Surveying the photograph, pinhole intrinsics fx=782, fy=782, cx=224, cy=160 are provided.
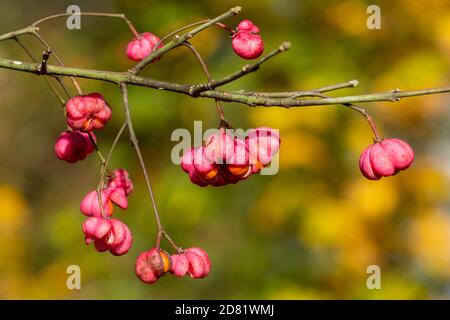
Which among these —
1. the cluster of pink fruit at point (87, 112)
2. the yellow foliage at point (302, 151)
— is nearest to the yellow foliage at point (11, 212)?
the yellow foliage at point (302, 151)

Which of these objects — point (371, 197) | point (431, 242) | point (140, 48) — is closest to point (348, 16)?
point (371, 197)

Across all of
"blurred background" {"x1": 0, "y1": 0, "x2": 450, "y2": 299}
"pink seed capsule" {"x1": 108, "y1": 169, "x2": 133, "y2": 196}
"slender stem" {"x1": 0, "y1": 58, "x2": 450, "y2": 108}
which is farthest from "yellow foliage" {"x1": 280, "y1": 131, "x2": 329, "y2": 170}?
"slender stem" {"x1": 0, "y1": 58, "x2": 450, "y2": 108}

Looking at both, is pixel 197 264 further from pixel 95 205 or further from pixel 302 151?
pixel 302 151

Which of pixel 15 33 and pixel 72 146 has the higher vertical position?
pixel 15 33

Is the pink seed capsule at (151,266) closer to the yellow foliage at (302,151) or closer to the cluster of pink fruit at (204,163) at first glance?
the cluster of pink fruit at (204,163)

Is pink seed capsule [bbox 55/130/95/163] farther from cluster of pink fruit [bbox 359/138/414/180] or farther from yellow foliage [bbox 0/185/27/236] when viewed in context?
yellow foliage [bbox 0/185/27/236]

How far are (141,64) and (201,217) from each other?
6.42 feet

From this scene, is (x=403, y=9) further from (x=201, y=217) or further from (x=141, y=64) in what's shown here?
(x=141, y=64)

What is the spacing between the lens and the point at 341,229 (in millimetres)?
2982

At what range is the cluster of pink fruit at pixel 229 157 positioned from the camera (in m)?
1.26

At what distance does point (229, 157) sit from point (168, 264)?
0.23 m

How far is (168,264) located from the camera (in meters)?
1.35

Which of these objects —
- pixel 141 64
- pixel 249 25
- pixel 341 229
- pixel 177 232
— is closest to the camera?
pixel 141 64

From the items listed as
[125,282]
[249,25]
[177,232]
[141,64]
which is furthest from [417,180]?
[141,64]
